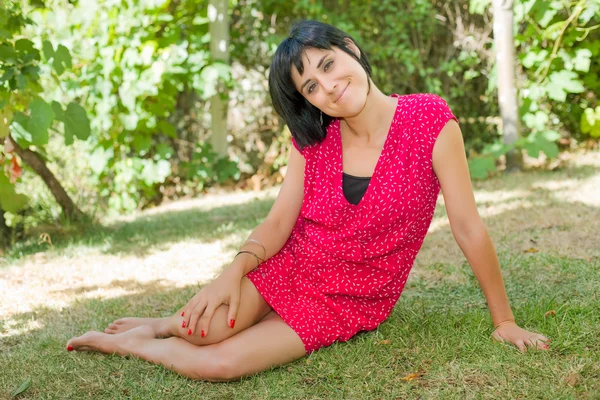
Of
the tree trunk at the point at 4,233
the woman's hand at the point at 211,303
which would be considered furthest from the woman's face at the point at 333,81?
the tree trunk at the point at 4,233

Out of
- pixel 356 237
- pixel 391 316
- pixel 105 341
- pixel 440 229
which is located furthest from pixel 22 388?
pixel 440 229

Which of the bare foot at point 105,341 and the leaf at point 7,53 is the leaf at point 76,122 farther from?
the bare foot at point 105,341

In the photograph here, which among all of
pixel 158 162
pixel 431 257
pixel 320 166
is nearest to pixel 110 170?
pixel 158 162

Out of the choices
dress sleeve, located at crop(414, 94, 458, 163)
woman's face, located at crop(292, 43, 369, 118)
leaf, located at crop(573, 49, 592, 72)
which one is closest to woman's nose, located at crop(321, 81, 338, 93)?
woman's face, located at crop(292, 43, 369, 118)

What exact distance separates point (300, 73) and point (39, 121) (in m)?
1.59

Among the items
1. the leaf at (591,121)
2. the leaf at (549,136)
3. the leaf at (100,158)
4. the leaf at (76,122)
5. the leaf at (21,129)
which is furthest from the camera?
the leaf at (591,121)

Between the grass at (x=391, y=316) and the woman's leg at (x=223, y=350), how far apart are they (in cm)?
3

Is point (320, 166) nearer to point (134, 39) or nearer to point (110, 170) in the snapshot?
point (134, 39)

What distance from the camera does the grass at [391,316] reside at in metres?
1.89

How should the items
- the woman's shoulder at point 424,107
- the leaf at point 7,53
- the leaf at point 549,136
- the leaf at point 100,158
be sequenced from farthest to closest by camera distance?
the leaf at point 100,158 < the leaf at point 549,136 < the leaf at point 7,53 < the woman's shoulder at point 424,107

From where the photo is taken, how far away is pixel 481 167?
4.78 metres

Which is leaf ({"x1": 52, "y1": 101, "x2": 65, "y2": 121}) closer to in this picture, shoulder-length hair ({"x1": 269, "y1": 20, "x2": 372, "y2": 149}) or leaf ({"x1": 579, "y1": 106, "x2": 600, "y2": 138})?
shoulder-length hair ({"x1": 269, "y1": 20, "x2": 372, "y2": 149})

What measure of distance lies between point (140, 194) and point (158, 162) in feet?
1.72

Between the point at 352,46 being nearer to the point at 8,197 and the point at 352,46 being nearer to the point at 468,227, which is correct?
the point at 468,227
